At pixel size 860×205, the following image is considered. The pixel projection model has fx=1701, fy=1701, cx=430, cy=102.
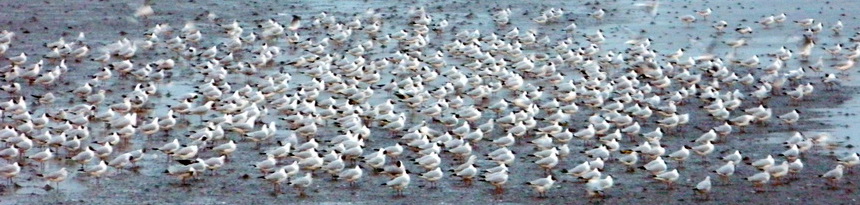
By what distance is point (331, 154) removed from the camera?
19.8 m

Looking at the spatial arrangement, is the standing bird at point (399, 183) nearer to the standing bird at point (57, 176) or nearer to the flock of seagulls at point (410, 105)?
the flock of seagulls at point (410, 105)

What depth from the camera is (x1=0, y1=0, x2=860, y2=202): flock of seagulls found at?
19.7 m

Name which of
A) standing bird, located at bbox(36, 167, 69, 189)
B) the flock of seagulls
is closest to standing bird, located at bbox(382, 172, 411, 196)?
the flock of seagulls

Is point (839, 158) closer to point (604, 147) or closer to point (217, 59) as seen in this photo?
point (604, 147)

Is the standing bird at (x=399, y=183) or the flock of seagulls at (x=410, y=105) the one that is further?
the flock of seagulls at (x=410, y=105)

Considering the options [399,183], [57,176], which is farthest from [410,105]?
[57,176]

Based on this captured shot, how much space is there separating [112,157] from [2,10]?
15267 millimetres

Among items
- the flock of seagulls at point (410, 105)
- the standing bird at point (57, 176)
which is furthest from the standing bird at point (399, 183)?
the standing bird at point (57, 176)

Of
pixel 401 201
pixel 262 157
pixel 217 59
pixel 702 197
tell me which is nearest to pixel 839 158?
pixel 702 197

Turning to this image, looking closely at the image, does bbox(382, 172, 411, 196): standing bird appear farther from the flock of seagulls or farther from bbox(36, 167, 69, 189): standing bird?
bbox(36, 167, 69, 189): standing bird

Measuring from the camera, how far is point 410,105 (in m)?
24.0

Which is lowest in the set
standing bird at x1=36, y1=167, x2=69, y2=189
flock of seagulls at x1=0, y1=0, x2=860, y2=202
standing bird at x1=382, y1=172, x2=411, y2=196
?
flock of seagulls at x1=0, y1=0, x2=860, y2=202

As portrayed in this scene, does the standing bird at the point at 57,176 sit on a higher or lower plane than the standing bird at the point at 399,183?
higher

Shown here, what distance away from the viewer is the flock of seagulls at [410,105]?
1966 centimetres
